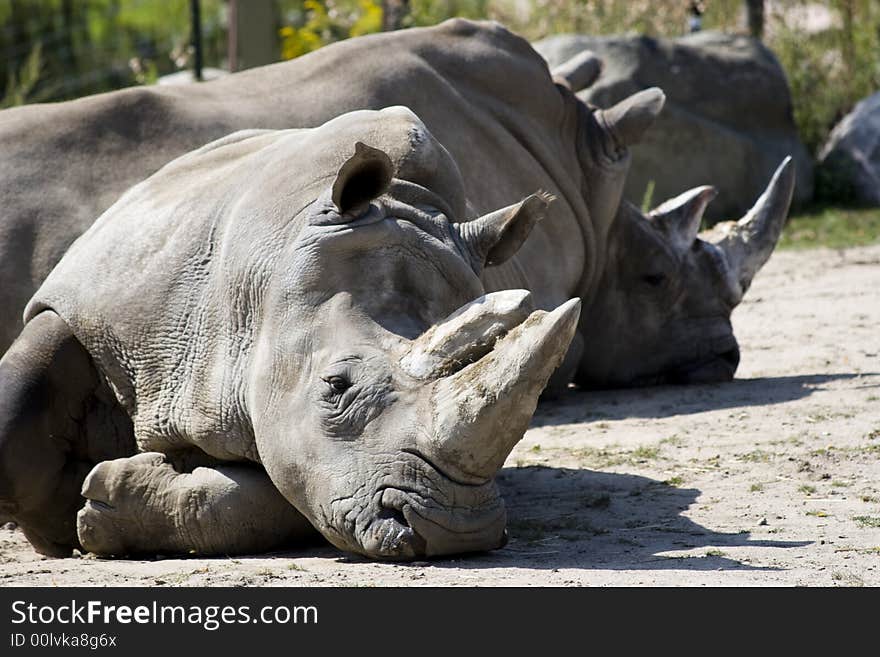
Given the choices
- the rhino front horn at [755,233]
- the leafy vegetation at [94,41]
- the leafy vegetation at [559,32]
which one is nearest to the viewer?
the rhino front horn at [755,233]

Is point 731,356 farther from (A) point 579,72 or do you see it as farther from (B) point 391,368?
(B) point 391,368

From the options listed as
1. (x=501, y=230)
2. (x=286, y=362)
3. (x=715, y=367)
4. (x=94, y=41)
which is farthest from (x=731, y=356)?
(x=94, y=41)

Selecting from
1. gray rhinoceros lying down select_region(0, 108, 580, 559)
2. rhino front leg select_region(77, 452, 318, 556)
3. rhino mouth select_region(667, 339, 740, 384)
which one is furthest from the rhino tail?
rhino front leg select_region(77, 452, 318, 556)

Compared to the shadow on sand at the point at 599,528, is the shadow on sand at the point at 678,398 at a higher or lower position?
lower

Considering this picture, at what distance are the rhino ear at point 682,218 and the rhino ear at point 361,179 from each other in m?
3.64

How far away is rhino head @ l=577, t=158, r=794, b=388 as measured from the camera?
302 inches

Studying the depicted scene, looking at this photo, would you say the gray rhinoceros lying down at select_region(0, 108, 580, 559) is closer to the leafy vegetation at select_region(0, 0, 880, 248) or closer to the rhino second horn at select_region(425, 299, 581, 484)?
the rhino second horn at select_region(425, 299, 581, 484)

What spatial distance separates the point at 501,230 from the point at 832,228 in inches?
302

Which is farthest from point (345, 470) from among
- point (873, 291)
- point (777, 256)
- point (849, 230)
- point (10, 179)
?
point (849, 230)

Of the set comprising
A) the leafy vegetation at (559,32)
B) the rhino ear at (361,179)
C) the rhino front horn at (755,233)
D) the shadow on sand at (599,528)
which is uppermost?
the rhino ear at (361,179)

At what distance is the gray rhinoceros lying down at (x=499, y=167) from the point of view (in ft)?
19.3

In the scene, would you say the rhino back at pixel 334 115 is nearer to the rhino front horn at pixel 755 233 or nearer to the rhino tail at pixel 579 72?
the rhino tail at pixel 579 72

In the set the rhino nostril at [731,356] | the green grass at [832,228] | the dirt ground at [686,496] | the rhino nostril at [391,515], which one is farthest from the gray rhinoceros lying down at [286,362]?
the green grass at [832,228]

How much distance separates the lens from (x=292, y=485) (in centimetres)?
420
